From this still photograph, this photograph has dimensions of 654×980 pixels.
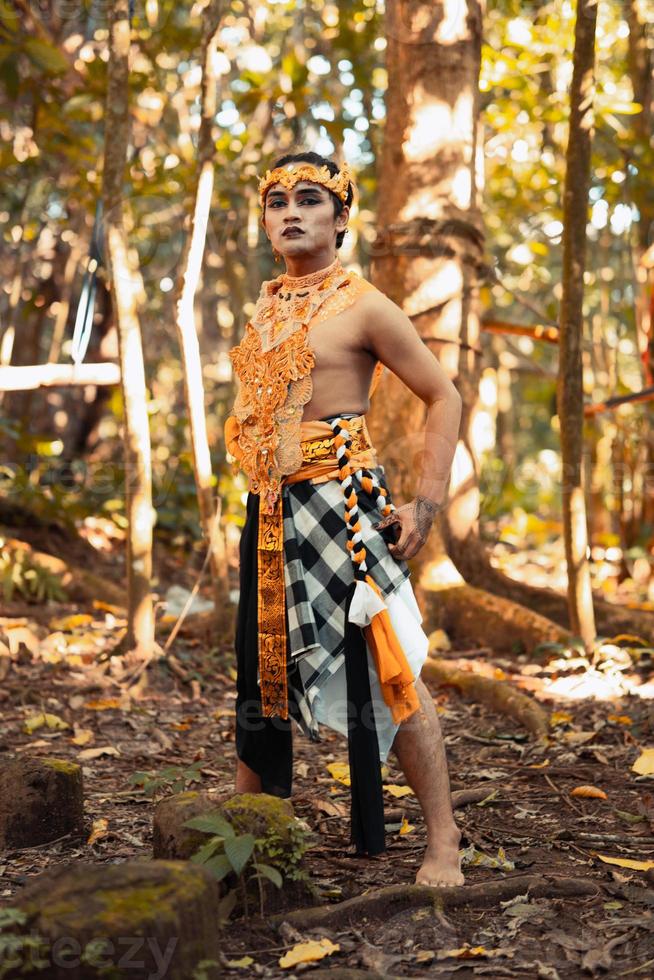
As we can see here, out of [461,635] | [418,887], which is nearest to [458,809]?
[418,887]

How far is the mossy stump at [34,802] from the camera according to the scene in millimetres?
3096

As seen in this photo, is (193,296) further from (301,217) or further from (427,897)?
(427,897)

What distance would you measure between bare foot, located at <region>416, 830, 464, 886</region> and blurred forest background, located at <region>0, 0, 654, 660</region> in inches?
99.5

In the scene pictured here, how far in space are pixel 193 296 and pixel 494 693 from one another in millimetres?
2335

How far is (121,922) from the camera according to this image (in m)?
1.92

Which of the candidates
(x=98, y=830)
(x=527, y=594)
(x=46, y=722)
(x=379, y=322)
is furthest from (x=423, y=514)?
(x=527, y=594)

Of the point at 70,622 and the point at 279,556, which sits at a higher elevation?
the point at 279,556

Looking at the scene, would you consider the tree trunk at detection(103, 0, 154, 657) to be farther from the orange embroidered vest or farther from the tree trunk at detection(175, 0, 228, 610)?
the orange embroidered vest

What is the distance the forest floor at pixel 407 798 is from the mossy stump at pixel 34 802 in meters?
0.04

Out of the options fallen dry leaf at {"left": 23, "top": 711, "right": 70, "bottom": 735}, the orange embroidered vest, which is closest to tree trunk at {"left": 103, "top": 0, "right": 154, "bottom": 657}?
fallen dry leaf at {"left": 23, "top": 711, "right": 70, "bottom": 735}

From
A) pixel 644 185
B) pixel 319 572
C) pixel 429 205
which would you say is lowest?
pixel 319 572

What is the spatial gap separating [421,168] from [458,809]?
11.4 ft

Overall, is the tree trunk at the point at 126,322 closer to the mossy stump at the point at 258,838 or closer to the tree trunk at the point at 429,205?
the tree trunk at the point at 429,205

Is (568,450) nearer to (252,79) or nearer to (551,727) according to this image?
(551,727)
